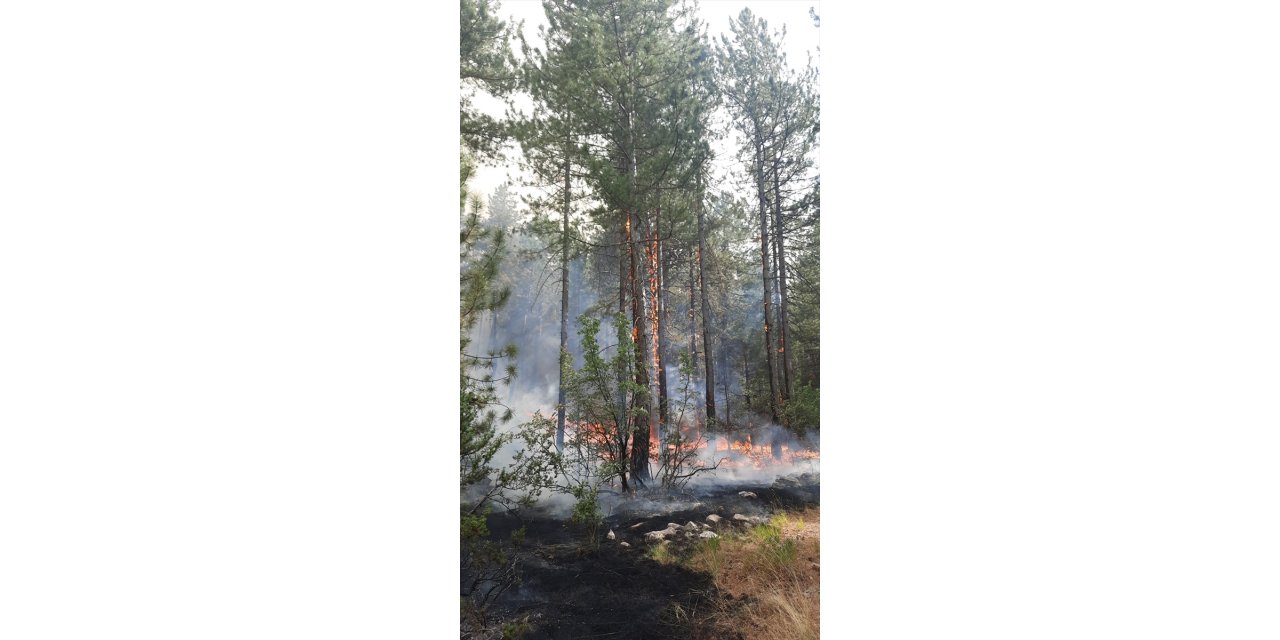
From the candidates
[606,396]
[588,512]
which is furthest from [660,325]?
[588,512]

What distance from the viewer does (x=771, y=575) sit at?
92.8 inches

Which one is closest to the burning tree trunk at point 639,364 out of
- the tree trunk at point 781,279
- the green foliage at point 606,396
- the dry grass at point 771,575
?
the green foliage at point 606,396

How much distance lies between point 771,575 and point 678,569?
14.1 inches

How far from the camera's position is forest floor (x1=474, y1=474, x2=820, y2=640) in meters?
2.30

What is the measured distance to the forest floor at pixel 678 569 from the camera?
7.54ft

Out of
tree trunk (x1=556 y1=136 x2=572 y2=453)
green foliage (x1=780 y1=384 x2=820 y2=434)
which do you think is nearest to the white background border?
green foliage (x1=780 y1=384 x2=820 y2=434)

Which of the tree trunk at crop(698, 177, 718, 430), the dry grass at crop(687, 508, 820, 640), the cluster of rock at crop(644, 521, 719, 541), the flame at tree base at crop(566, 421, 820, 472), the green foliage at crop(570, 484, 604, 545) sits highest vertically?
the tree trunk at crop(698, 177, 718, 430)

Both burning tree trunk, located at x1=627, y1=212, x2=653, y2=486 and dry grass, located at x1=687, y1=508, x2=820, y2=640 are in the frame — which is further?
burning tree trunk, located at x1=627, y1=212, x2=653, y2=486

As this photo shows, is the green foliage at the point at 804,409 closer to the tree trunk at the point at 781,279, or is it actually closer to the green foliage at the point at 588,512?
the tree trunk at the point at 781,279

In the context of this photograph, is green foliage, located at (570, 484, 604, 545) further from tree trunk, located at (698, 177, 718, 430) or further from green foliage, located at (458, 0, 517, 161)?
green foliage, located at (458, 0, 517, 161)
